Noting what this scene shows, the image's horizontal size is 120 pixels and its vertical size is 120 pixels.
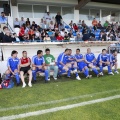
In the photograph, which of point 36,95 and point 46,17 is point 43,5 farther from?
point 36,95

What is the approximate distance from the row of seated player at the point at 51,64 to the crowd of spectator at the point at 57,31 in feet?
7.26

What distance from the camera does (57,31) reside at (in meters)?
13.6

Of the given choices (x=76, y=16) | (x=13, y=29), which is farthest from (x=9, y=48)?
(x=76, y=16)

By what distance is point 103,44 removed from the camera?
10.3 metres

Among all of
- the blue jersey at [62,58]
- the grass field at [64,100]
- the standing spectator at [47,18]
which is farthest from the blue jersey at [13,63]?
the standing spectator at [47,18]

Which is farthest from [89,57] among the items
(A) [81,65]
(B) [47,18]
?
(B) [47,18]

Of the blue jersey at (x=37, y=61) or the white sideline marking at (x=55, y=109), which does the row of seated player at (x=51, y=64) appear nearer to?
the blue jersey at (x=37, y=61)

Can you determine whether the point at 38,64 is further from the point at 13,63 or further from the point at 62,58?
the point at 62,58

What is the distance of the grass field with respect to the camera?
4281 mm

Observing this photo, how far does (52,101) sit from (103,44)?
6040 millimetres

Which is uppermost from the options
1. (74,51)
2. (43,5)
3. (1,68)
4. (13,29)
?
(43,5)

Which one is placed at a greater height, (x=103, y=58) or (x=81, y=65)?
(x=103, y=58)

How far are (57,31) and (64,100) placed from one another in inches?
350

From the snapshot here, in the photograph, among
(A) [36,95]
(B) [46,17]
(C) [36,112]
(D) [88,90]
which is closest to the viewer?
(C) [36,112]
